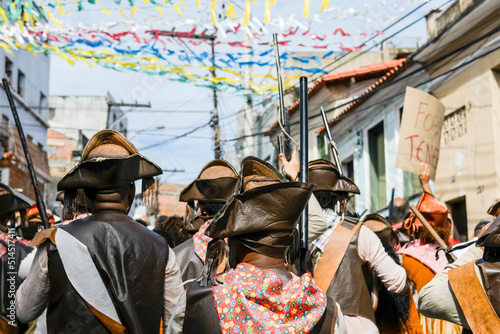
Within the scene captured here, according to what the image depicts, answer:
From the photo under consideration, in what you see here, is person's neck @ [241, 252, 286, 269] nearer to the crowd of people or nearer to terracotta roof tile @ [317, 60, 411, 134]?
the crowd of people

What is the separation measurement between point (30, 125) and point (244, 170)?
32821mm

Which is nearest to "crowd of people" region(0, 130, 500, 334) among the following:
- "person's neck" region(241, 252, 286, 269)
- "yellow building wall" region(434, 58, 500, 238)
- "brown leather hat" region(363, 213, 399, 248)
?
"person's neck" region(241, 252, 286, 269)

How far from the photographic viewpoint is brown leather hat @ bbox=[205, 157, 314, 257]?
10.8ft

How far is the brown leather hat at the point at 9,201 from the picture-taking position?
248 inches

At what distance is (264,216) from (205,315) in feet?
1.67

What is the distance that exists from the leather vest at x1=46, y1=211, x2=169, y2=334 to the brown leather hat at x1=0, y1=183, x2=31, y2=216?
2.49 metres

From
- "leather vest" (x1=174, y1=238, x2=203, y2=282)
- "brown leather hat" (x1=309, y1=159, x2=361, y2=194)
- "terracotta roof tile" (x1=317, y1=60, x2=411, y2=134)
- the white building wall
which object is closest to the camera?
"leather vest" (x1=174, y1=238, x2=203, y2=282)

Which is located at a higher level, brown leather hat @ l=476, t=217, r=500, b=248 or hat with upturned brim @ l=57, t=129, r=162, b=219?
hat with upturned brim @ l=57, t=129, r=162, b=219

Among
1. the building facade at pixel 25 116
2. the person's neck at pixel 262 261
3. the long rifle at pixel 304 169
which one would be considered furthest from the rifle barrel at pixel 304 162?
the building facade at pixel 25 116

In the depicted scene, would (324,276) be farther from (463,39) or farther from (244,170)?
(463,39)

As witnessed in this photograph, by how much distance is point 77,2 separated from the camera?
1155 centimetres

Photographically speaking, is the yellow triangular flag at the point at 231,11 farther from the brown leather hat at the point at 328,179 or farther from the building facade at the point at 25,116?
the building facade at the point at 25,116

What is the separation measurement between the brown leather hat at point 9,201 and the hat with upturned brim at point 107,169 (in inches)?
83.9

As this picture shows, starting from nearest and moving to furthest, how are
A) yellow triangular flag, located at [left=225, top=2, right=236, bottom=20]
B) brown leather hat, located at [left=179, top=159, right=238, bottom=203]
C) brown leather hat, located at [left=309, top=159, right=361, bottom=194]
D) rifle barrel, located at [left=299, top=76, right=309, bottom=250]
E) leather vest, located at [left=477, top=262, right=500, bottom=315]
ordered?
leather vest, located at [left=477, top=262, right=500, bottom=315] < rifle barrel, located at [left=299, top=76, right=309, bottom=250] < brown leather hat, located at [left=309, top=159, right=361, bottom=194] < brown leather hat, located at [left=179, top=159, right=238, bottom=203] < yellow triangular flag, located at [left=225, top=2, right=236, bottom=20]
